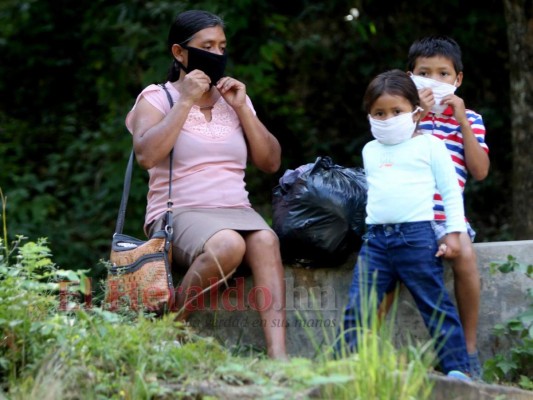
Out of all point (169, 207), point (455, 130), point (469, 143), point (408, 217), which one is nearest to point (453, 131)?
point (455, 130)

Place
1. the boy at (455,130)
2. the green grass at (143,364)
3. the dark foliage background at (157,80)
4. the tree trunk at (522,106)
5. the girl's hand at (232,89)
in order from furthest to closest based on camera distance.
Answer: the dark foliage background at (157,80)
the tree trunk at (522,106)
the girl's hand at (232,89)
the boy at (455,130)
the green grass at (143,364)

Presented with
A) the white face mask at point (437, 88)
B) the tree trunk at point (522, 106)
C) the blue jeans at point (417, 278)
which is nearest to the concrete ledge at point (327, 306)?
the blue jeans at point (417, 278)

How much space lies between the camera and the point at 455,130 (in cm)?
449

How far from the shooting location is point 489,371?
175 inches

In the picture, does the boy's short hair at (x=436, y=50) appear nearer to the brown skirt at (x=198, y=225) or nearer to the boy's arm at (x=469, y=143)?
the boy's arm at (x=469, y=143)

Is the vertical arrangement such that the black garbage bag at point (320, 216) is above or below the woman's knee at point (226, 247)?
above

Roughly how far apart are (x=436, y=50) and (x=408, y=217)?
0.87 m

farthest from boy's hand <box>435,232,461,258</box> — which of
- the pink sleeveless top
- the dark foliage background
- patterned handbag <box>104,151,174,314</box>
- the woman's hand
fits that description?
the dark foliage background

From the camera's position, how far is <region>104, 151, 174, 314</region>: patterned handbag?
438 centimetres

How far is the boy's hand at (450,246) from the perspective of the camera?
4129 millimetres

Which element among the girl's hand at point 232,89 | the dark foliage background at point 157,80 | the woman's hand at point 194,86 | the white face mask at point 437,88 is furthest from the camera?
the dark foliage background at point 157,80

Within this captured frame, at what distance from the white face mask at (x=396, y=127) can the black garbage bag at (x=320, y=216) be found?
50 cm

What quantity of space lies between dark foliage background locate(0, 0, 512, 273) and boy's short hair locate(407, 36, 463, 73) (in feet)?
9.49

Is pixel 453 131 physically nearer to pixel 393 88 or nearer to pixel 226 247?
pixel 393 88
